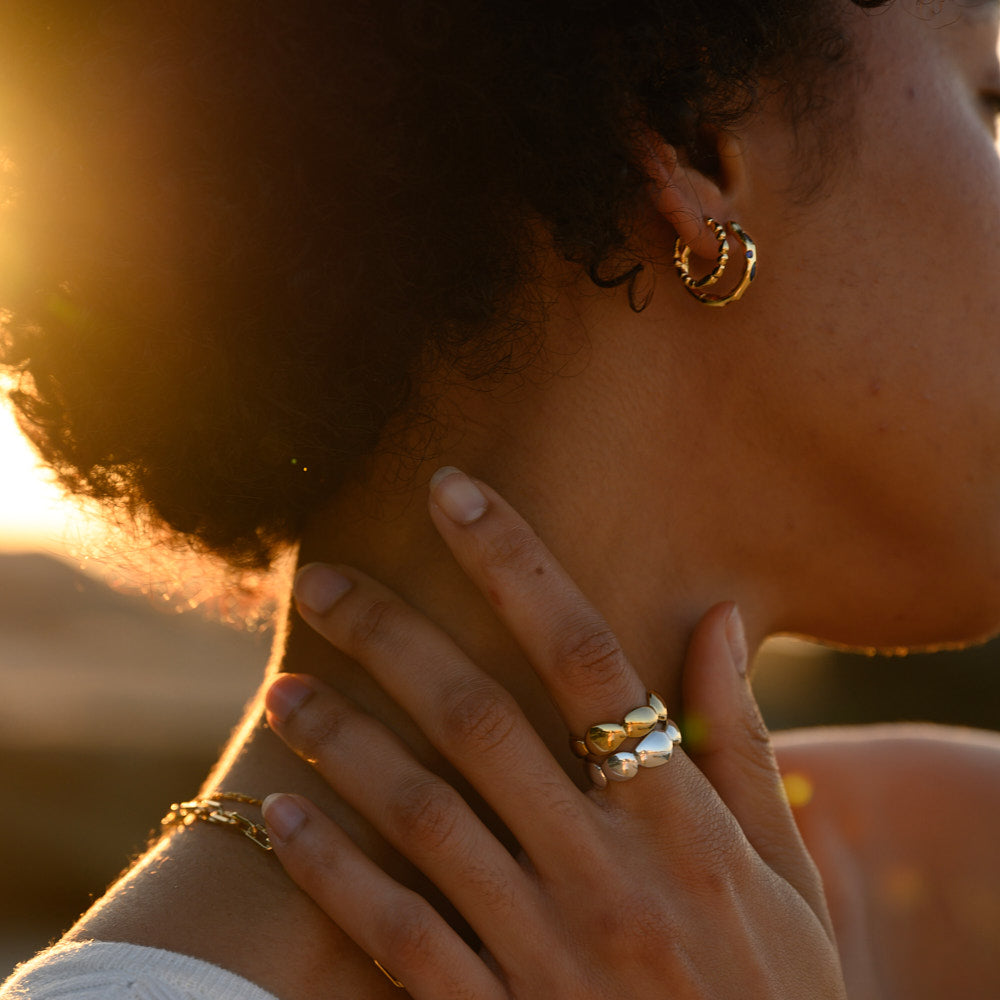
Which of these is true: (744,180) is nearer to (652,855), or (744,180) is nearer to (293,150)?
(293,150)

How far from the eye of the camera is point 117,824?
693 centimetres

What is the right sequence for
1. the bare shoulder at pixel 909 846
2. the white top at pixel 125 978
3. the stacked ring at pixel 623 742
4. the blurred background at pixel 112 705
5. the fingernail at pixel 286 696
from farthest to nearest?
the blurred background at pixel 112 705 < the bare shoulder at pixel 909 846 < the fingernail at pixel 286 696 < the stacked ring at pixel 623 742 < the white top at pixel 125 978

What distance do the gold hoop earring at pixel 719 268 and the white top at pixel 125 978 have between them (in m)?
1.12

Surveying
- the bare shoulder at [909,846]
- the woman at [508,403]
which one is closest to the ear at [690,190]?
the woman at [508,403]

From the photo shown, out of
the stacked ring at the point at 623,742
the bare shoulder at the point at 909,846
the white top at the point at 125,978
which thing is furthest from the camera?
the bare shoulder at the point at 909,846

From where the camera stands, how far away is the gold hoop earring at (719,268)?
1.35m

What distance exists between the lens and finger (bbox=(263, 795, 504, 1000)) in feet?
3.92

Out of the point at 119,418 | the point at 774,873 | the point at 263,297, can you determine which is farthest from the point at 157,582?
the point at 774,873

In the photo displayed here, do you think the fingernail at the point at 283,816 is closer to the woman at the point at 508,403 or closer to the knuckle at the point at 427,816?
the woman at the point at 508,403

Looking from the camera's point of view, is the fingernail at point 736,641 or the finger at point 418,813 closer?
the finger at point 418,813

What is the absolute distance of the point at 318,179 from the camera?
1.31 m

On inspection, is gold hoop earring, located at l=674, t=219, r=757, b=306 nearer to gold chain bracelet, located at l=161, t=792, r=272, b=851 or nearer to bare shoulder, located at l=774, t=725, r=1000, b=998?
gold chain bracelet, located at l=161, t=792, r=272, b=851

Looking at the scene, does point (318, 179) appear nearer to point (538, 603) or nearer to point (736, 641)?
point (538, 603)

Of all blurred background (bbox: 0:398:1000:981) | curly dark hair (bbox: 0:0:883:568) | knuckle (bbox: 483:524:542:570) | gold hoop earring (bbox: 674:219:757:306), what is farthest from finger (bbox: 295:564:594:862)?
blurred background (bbox: 0:398:1000:981)
